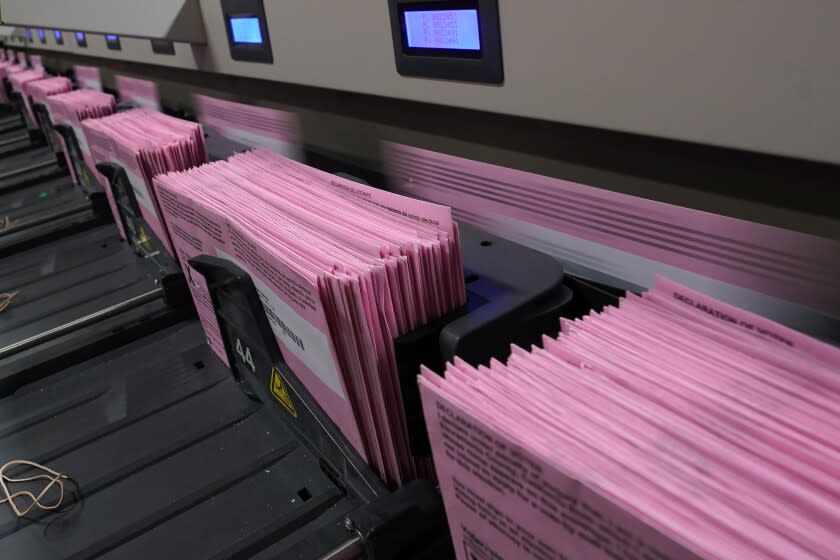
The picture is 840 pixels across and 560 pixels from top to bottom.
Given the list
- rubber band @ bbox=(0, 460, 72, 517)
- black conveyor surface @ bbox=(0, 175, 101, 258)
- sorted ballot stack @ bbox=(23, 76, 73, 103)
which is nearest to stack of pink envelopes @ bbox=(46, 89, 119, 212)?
black conveyor surface @ bbox=(0, 175, 101, 258)

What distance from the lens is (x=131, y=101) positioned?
8.87 feet

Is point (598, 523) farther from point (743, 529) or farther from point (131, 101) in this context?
point (131, 101)

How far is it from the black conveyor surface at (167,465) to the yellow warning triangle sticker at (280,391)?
73 millimetres

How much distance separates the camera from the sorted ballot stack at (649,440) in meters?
0.40

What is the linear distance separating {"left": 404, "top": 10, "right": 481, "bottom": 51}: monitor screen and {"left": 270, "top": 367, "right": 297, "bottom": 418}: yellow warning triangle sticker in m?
0.48

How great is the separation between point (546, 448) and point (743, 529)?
123mm

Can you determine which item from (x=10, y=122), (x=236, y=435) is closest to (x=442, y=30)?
(x=236, y=435)

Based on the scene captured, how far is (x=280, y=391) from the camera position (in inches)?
38.7

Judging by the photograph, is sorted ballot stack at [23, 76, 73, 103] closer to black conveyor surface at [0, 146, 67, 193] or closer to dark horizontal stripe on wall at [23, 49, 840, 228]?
black conveyor surface at [0, 146, 67, 193]

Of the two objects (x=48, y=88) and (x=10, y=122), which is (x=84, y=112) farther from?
(x=10, y=122)

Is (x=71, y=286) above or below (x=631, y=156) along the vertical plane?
below

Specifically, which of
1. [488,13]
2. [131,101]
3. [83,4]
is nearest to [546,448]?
[488,13]

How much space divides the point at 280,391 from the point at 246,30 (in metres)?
0.71

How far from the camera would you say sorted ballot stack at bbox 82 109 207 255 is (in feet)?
4.57
